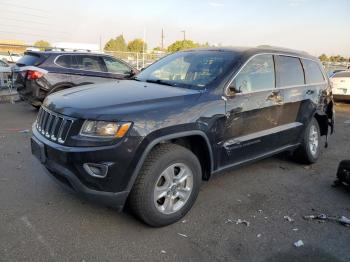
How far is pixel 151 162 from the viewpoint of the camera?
10.5ft

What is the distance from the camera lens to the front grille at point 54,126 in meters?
3.16

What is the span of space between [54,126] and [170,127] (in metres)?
1.11

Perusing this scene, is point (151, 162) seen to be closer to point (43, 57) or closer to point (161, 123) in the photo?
point (161, 123)

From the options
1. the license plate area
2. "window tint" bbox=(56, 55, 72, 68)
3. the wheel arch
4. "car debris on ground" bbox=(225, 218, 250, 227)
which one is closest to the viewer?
the wheel arch

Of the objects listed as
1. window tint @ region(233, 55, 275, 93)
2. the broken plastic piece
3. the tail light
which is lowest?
the broken plastic piece

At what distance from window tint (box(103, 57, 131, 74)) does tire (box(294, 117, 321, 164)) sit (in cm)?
597

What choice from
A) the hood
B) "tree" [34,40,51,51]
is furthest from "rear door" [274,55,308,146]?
"tree" [34,40,51,51]

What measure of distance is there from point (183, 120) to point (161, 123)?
0.27 meters

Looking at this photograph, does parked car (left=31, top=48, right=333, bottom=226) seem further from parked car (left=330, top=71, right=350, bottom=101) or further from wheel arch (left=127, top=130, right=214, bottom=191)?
parked car (left=330, top=71, right=350, bottom=101)

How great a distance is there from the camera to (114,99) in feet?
11.0

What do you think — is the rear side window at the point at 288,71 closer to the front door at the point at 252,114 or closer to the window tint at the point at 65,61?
the front door at the point at 252,114

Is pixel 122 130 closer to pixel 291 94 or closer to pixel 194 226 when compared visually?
pixel 194 226

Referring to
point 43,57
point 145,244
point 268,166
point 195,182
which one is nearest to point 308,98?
point 268,166

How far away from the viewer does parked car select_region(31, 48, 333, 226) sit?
9.95 ft
